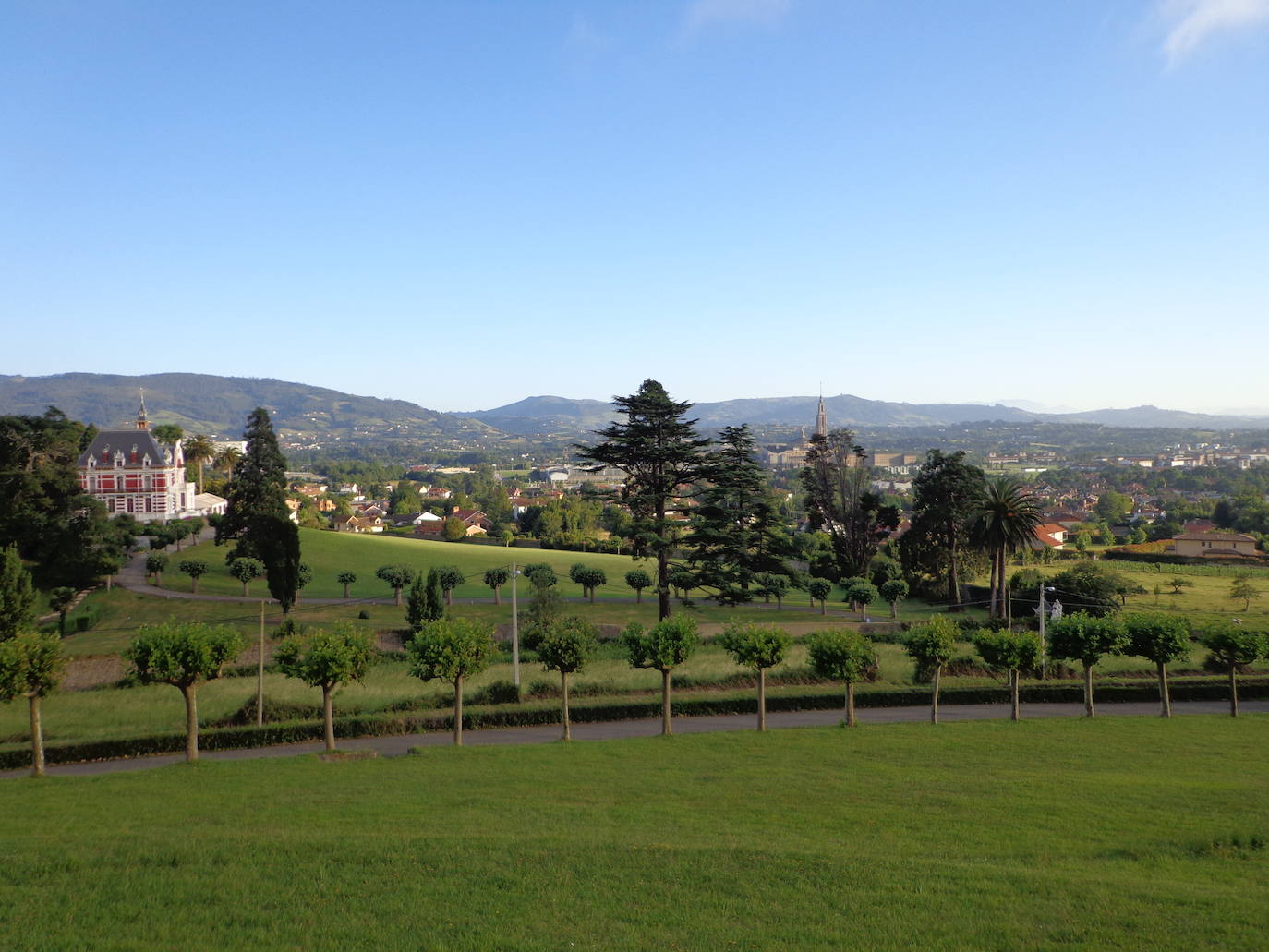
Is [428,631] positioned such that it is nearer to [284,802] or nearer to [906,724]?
[284,802]

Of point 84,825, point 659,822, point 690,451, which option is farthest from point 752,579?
point 84,825

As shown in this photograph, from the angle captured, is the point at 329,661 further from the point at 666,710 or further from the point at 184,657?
the point at 666,710

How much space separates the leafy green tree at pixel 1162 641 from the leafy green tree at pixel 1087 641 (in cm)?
45

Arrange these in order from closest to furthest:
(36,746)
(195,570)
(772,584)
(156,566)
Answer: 1. (36,746)
2. (195,570)
3. (772,584)
4. (156,566)

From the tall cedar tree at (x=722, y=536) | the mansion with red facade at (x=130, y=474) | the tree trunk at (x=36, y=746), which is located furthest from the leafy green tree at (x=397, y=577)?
the mansion with red facade at (x=130, y=474)

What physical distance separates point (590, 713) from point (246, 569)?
3009 cm

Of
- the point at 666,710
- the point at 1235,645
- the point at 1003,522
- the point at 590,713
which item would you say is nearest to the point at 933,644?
the point at 666,710

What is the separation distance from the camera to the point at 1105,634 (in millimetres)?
30047

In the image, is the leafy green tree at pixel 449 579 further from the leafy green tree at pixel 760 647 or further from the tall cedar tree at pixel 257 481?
the leafy green tree at pixel 760 647

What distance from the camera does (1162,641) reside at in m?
29.8

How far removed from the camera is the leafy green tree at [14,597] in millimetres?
35875

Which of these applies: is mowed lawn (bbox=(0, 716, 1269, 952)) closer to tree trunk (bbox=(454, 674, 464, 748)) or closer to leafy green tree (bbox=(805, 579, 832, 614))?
tree trunk (bbox=(454, 674, 464, 748))

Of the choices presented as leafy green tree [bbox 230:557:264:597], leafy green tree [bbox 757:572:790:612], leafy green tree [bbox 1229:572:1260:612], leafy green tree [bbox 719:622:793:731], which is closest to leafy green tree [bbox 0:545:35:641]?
leafy green tree [bbox 230:557:264:597]

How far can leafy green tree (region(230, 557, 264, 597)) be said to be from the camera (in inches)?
2026
